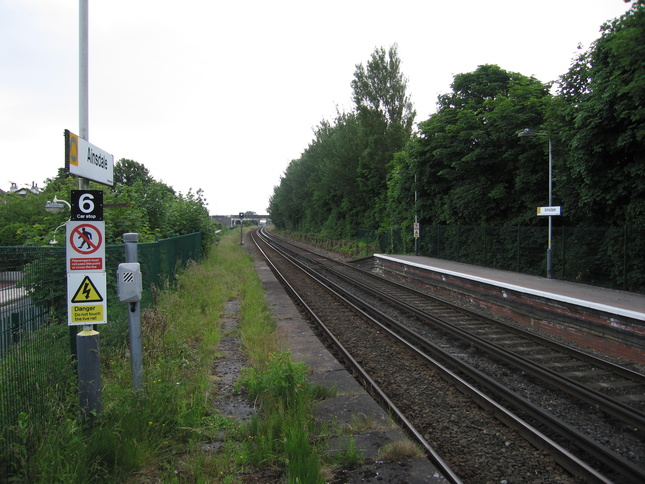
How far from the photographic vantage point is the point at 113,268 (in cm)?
695

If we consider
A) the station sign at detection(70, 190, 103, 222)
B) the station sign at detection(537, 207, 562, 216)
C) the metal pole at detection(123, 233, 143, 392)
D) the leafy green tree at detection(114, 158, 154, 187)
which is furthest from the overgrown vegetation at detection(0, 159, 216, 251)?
the leafy green tree at detection(114, 158, 154, 187)

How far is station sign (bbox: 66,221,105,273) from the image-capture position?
4059 mm

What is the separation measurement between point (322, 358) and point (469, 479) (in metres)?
3.92

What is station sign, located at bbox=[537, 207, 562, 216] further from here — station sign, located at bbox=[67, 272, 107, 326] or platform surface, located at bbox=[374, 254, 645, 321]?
station sign, located at bbox=[67, 272, 107, 326]

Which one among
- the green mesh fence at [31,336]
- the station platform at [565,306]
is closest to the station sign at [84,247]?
the green mesh fence at [31,336]

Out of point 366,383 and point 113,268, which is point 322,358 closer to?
point 366,383

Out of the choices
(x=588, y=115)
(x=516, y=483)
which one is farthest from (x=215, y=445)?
(x=588, y=115)

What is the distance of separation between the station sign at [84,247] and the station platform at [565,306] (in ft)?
29.0

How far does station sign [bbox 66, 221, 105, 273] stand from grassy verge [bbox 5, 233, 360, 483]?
4.23 ft

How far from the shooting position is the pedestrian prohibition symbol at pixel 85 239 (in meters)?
4.07

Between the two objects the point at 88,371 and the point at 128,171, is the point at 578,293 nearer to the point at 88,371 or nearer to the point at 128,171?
the point at 88,371

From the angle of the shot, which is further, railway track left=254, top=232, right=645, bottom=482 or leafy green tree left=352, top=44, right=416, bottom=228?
leafy green tree left=352, top=44, right=416, bottom=228

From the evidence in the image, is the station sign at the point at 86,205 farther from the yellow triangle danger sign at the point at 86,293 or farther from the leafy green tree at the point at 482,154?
the leafy green tree at the point at 482,154

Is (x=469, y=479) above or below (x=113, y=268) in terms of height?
below
